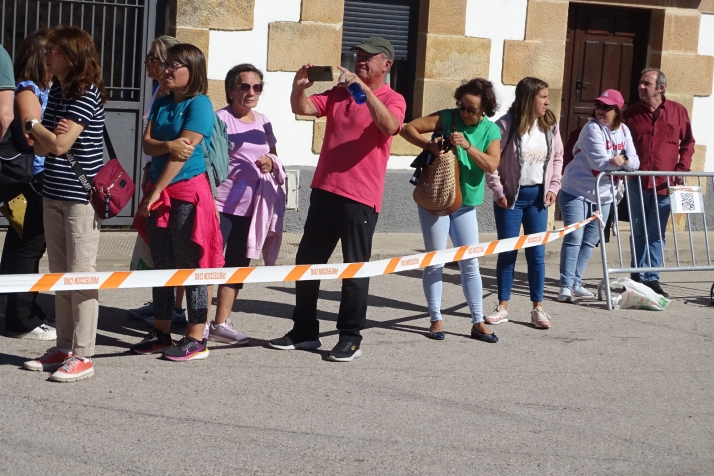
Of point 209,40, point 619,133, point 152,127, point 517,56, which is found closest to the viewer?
point 152,127

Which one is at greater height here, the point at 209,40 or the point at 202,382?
the point at 209,40

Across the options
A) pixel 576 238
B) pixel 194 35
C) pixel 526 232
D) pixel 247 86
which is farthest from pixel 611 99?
pixel 194 35

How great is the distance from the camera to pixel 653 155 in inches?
359

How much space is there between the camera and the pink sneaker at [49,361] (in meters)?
5.59

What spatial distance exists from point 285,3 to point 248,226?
4648 mm

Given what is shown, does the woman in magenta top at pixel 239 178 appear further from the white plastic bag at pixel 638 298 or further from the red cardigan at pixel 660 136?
the red cardigan at pixel 660 136

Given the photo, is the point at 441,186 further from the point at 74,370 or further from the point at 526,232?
the point at 74,370

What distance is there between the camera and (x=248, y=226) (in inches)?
260

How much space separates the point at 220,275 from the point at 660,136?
480 centimetres

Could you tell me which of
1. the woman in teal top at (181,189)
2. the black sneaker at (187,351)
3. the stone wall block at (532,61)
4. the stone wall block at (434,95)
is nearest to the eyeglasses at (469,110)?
the woman in teal top at (181,189)

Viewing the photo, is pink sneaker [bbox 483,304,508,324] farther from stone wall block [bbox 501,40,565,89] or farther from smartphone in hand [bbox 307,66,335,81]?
stone wall block [bbox 501,40,565,89]

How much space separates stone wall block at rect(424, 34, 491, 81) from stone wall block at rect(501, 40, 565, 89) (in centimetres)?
25

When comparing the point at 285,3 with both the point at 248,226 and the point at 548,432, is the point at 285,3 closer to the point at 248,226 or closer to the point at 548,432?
the point at 248,226

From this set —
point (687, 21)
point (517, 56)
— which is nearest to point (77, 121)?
point (517, 56)
